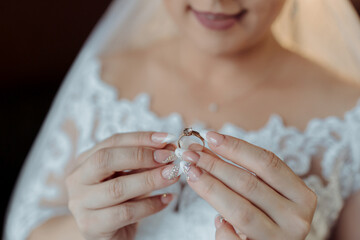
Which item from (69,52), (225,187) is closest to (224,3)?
(225,187)

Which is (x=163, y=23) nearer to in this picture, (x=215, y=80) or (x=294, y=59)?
(x=215, y=80)

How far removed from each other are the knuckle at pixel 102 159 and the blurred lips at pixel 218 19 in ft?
1.13

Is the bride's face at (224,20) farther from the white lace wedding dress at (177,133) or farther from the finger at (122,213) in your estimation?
the finger at (122,213)

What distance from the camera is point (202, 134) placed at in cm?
62

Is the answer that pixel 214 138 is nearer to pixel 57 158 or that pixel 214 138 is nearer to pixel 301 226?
pixel 301 226

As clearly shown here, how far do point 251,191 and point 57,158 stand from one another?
1.98 ft

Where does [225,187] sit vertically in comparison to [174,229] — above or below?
above

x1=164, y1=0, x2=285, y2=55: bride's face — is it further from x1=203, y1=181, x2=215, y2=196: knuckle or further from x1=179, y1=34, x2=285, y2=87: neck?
x1=203, y1=181, x2=215, y2=196: knuckle

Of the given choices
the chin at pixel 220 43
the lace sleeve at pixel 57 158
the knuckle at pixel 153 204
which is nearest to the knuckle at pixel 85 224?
the knuckle at pixel 153 204

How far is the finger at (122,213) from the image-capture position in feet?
2.15

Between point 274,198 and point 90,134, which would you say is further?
point 90,134

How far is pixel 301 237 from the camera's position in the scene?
61cm

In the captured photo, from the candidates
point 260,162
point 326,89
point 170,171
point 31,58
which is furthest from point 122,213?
point 31,58

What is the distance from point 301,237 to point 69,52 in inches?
57.8
